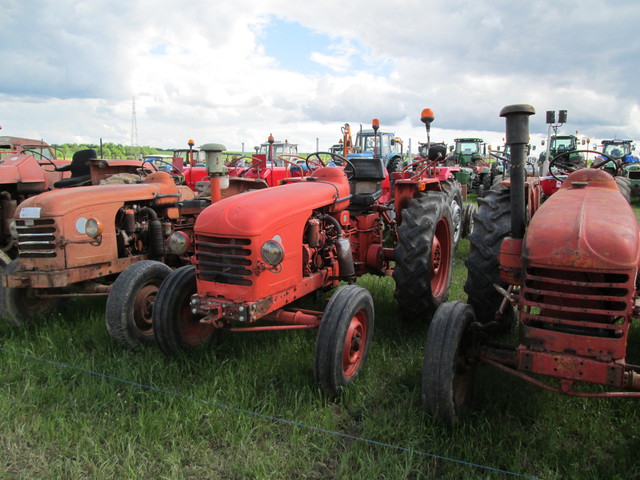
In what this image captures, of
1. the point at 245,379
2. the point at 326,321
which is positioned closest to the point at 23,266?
the point at 245,379

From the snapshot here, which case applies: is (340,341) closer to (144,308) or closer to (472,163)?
(144,308)

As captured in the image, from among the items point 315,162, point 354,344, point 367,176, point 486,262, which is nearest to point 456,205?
point 367,176

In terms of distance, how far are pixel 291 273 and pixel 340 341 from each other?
2.09 feet

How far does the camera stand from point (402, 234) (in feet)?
13.3

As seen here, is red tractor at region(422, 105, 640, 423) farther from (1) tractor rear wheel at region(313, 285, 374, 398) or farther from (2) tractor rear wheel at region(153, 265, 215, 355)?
(2) tractor rear wheel at region(153, 265, 215, 355)

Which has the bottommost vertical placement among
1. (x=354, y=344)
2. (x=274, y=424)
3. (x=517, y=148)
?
(x=274, y=424)

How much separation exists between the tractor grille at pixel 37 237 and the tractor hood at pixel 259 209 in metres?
1.66

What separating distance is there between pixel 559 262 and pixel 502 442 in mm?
1026

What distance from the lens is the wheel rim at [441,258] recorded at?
4.65m

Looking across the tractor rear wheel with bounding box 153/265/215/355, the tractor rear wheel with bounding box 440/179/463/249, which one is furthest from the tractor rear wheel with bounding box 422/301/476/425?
the tractor rear wheel with bounding box 440/179/463/249

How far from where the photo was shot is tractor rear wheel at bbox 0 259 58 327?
4.30 m

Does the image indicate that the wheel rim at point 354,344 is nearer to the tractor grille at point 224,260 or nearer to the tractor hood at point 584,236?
the tractor grille at point 224,260

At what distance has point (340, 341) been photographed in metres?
2.93

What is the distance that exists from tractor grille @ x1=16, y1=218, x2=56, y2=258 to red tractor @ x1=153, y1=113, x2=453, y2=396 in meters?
1.31
